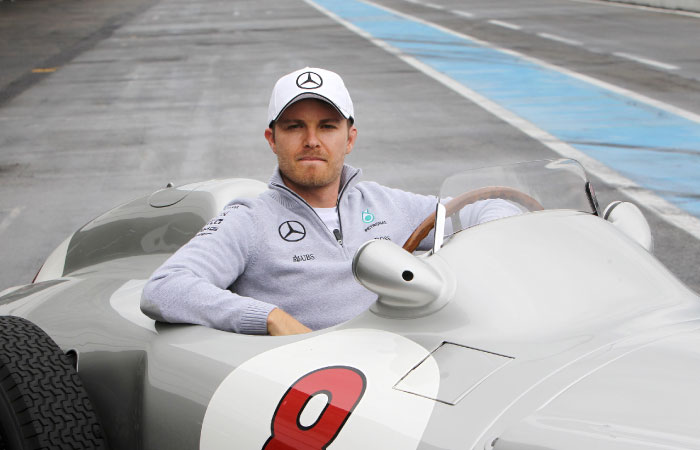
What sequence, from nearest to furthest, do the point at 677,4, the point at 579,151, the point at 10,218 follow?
1. the point at 10,218
2. the point at 579,151
3. the point at 677,4

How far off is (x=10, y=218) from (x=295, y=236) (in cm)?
545

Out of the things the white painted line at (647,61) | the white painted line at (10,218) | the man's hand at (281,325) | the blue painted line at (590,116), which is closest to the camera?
the man's hand at (281,325)

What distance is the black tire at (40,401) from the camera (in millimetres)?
2764

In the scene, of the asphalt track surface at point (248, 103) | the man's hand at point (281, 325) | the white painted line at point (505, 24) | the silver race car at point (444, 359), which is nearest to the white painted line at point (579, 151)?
the asphalt track surface at point (248, 103)

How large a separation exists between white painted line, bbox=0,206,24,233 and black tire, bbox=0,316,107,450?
5037mm

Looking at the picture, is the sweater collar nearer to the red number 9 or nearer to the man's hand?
the man's hand

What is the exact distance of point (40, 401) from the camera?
2.80 metres

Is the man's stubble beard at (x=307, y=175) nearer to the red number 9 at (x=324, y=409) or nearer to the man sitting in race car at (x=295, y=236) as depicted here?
the man sitting in race car at (x=295, y=236)

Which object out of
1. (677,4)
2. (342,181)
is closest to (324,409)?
(342,181)

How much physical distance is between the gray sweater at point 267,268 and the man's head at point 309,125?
9 centimetres

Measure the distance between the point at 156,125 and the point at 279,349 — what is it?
978cm

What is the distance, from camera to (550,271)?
251cm

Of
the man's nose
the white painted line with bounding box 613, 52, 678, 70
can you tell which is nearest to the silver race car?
the man's nose

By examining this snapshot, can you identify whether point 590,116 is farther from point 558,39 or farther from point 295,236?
point 295,236
